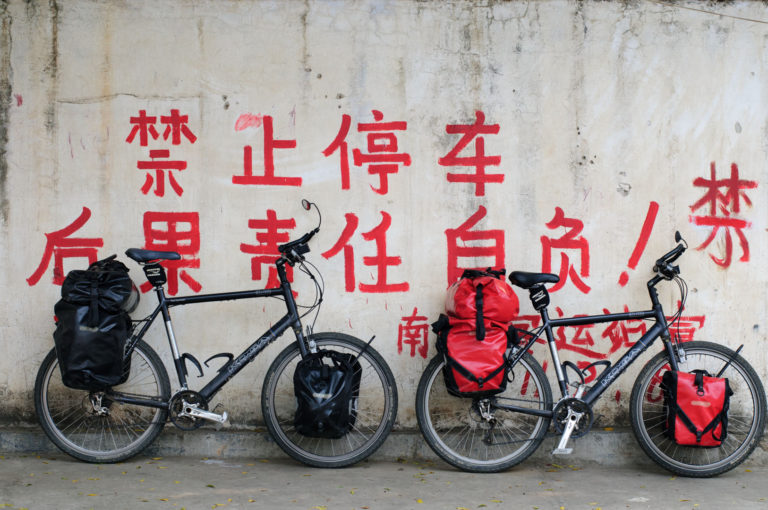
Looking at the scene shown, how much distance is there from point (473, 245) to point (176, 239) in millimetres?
2118

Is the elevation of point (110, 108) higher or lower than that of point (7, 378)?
higher

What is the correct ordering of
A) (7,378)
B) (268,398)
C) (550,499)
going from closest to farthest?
(550,499) → (268,398) → (7,378)

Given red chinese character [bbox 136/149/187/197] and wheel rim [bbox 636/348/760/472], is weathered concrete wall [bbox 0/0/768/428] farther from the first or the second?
wheel rim [bbox 636/348/760/472]

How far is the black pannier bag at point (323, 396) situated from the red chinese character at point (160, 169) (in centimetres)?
161

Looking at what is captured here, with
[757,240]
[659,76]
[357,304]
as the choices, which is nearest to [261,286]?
[357,304]

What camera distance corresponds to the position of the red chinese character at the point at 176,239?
17.7ft

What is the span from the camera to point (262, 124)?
17.7ft

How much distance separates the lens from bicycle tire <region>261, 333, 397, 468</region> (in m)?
5.05

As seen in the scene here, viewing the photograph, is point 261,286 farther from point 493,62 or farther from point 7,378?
point 493,62

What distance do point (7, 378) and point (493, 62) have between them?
4.13 meters

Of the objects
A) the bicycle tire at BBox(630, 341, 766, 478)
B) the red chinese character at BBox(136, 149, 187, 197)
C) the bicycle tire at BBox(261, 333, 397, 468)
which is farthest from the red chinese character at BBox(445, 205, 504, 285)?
the red chinese character at BBox(136, 149, 187, 197)

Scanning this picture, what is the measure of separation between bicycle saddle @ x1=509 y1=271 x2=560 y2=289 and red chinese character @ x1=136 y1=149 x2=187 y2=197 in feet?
7.96

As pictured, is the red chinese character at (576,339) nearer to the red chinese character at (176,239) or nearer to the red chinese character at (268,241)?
the red chinese character at (268,241)

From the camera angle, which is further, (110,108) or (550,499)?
(110,108)
